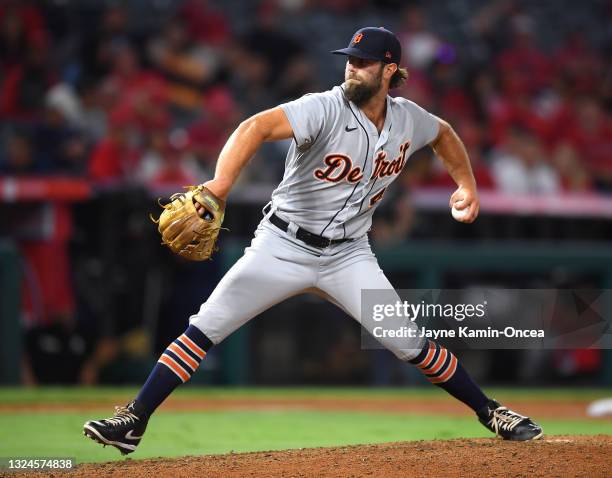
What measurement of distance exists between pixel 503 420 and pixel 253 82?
7.02 meters

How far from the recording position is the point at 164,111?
34.8ft

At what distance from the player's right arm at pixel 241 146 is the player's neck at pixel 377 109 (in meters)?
0.61

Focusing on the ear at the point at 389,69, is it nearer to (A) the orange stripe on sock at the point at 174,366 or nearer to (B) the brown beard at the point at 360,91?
(B) the brown beard at the point at 360,91

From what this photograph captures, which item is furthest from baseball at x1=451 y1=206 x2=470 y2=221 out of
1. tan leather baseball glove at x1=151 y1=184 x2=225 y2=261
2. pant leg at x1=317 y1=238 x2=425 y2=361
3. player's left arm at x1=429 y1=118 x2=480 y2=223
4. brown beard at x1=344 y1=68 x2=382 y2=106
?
tan leather baseball glove at x1=151 y1=184 x2=225 y2=261

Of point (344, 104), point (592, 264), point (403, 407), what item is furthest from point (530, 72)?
point (344, 104)

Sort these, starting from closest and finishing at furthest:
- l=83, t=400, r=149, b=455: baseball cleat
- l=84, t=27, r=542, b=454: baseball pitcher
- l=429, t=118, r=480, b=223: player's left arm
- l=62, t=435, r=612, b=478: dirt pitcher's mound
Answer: l=62, t=435, r=612, b=478: dirt pitcher's mound < l=83, t=400, r=149, b=455: baseball cleat < l=84, t=27, r=542, b=454: baseball pitcher < l=429, t=118, r=480, b=223: player's left arm

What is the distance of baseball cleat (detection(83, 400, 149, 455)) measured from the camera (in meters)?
4.65

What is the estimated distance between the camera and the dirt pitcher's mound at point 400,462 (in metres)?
4.37

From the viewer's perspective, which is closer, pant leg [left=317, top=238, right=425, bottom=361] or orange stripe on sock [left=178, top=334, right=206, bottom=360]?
orange stripe on sock [left=178, top=334, right=206, bottom=360]

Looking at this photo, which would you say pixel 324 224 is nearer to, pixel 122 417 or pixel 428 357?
pixel 428 357

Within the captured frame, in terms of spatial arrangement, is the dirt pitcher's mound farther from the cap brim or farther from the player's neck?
the cap brim

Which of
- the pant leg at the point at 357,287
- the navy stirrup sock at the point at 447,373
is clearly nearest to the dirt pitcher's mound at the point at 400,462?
the navy stirrup sock at the point at 447,373

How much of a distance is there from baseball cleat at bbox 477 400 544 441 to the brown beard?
5.46ft

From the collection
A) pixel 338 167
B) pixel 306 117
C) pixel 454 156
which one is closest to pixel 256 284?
pixel 338 167
